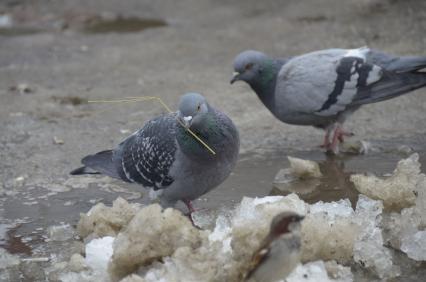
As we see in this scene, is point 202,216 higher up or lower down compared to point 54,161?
higher up

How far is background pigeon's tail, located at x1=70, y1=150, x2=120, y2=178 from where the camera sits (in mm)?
5000

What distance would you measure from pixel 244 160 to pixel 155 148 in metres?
1.26

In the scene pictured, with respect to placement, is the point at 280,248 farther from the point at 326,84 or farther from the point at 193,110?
the point at 326,84

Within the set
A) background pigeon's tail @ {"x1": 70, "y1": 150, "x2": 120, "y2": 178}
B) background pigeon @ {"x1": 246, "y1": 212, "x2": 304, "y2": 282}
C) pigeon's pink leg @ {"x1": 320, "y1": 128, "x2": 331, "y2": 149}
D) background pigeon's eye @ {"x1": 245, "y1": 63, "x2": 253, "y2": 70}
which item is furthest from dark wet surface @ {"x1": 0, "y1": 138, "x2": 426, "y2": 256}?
background pigeon @ {"x1": 246, "y1": 212, "x2": 304, "y2": 282}

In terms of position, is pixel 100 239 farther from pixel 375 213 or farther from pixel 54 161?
pixel 54 161

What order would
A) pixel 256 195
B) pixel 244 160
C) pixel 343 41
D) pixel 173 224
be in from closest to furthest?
1. pixel 173 224
2. pixel 256 195
3. pixel 244 160
4. pixel 343 41

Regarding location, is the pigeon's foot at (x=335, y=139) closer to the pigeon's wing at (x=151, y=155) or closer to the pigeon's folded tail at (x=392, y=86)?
the pigeon's folded tail at (x=392, y=86)

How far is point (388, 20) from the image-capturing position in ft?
29.6

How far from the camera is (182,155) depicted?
4570mm

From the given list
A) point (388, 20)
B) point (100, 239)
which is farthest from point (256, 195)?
point (388, 20)

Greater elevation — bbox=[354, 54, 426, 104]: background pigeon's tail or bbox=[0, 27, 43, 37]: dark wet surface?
bbox=[354, 54, 426, 104]: background pigeon's tail

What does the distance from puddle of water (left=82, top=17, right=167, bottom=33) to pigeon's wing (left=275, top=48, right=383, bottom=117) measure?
177 inches

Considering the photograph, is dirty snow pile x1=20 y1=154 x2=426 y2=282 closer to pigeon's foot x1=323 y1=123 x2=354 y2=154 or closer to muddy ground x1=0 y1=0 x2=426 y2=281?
muddy ground x1=0 y1=0 x2=426 y2=281

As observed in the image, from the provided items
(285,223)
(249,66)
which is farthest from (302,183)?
(285,223)
